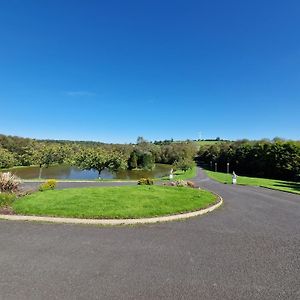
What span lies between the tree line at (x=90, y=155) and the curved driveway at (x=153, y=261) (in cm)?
3642

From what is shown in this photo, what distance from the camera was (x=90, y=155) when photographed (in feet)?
159

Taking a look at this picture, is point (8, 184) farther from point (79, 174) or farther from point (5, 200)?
point (79, 174)

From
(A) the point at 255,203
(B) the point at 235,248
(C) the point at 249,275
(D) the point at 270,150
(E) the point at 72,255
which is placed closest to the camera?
(C) the point at 249,275

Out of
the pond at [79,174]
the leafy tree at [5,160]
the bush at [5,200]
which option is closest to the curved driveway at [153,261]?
the bush at [5,200]

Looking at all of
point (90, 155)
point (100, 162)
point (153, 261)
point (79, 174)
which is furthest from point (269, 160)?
point (153, 261)

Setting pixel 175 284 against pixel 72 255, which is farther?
pixel 72 255

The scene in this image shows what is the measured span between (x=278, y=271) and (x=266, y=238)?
291cm

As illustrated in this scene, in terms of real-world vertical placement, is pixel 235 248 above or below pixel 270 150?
below

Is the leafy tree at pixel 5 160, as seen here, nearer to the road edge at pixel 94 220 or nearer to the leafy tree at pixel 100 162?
the leafy tree at pixel 100 162

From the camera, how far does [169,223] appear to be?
11695 mm

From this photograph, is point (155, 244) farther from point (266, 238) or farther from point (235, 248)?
point (266, 238)

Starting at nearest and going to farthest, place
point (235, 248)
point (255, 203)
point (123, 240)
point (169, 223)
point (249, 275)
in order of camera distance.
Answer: point (249, 275) → point (235, 248) → point (123, 240) → point (169, 223) → point (255, 203)

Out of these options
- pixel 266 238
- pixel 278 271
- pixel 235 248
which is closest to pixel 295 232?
pixel 266 238

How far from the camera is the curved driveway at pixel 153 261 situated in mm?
6023
